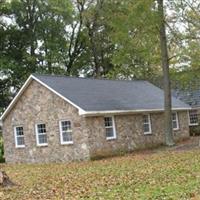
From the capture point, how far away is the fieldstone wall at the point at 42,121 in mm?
27078

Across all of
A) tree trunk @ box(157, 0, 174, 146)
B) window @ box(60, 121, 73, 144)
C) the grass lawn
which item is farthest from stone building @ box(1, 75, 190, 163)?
the grass lawn

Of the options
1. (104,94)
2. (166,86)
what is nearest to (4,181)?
(104,94)

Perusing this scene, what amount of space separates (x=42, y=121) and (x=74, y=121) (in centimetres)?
253

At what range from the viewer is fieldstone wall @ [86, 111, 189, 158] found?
27.1m

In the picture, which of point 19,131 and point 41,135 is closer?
point 41,135

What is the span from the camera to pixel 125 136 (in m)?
29.5

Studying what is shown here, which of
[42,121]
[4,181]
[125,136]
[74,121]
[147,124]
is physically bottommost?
[4,181]

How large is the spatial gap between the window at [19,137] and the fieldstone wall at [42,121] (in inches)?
9.7

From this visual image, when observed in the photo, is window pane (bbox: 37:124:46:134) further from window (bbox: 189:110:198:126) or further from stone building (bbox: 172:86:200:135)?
window (bbox: 189:110:198:126)

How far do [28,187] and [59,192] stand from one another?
2021 mm

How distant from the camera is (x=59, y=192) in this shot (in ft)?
46.7

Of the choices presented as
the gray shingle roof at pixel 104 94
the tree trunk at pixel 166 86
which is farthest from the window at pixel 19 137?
the tree trunk at pixel 166 86

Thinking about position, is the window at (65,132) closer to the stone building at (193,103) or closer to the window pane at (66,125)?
the window pane at (66,125)

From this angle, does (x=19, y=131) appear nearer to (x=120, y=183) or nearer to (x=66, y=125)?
(x=66, y=125)
